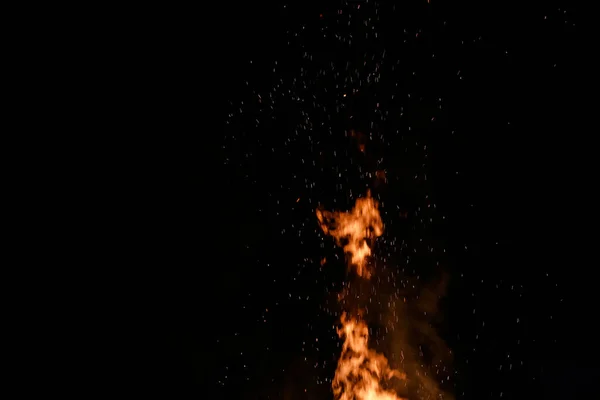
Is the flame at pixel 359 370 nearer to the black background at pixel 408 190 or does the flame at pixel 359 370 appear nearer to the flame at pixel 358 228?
the black background at pixel 408 190

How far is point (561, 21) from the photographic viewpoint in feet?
8.16

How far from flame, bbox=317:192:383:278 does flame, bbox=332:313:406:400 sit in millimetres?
510

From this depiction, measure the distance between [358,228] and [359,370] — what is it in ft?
3.92

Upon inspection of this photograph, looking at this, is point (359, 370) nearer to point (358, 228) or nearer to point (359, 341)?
point (359, 341)

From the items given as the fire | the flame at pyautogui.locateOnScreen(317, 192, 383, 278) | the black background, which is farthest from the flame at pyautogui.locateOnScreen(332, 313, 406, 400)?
the flame at pyautogui.locateOnScreen(317, 192, 383, 278)

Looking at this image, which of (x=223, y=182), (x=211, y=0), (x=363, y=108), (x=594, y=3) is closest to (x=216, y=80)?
(x=211, y=0)

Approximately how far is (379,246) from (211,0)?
224 centimetres

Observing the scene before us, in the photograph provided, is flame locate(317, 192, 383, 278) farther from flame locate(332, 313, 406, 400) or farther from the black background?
flame locate(332, 313, 406, 400)

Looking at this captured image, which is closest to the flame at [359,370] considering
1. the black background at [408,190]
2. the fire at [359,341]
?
the fire at [359,341]

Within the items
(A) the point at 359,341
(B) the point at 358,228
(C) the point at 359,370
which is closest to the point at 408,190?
(B) the point at 358,228

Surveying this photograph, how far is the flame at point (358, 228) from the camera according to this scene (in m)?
3.58

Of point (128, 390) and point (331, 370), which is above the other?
point (331, 370)

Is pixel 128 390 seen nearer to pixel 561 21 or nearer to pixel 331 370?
pixel 331 370

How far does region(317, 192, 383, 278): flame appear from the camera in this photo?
3584 mm
